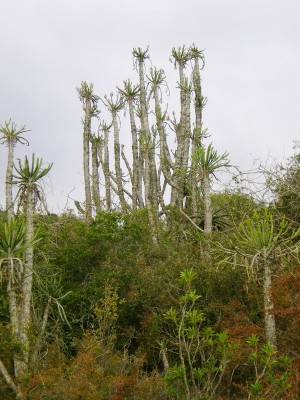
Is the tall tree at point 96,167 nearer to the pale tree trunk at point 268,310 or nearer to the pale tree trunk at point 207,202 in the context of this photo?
the pale tree trunk at point 207,202

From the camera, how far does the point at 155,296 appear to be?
499 inches

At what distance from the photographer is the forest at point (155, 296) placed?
924 centimetres

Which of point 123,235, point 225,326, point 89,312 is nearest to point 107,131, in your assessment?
point 123,235

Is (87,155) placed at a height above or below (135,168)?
above

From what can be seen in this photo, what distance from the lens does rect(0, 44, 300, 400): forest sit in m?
9.24

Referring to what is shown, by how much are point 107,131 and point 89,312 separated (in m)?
11.9

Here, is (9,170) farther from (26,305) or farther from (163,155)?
(163,155)

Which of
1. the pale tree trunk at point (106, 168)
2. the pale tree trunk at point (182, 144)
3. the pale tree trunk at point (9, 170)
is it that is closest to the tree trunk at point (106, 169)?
the pale tree trunk at point (106, 168)

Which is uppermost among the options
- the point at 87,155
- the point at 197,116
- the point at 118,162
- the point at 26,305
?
the point at 197,116

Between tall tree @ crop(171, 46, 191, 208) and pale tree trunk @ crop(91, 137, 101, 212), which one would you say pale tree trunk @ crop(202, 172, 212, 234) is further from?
pale tree trunk @ crop(91, 137, 101, 212)

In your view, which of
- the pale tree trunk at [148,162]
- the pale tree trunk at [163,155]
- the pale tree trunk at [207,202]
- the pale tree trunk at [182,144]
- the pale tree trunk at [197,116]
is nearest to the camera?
the pale tree trunk at [207,202]

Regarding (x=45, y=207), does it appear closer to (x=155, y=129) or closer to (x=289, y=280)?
(x=289, y=280)

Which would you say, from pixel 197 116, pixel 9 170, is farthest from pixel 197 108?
pixel 9 170

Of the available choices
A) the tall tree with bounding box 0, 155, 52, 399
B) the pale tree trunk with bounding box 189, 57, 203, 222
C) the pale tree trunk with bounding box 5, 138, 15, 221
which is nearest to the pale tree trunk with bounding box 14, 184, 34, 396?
the tall tree with bounding box 0, 155, 52, 399
